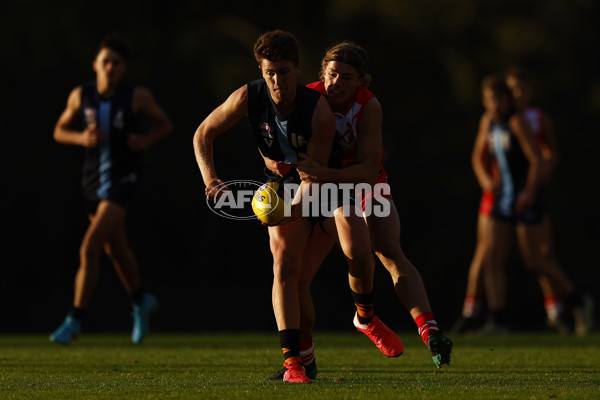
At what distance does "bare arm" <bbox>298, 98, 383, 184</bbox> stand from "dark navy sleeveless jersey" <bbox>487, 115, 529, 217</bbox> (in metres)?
5.56

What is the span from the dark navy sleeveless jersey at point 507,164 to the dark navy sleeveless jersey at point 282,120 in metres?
5.82

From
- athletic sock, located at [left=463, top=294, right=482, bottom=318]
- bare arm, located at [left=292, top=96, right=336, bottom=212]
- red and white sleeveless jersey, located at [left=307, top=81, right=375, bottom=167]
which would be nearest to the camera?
bare arm, located at [left=292, top=96, right=336, bottom=212]

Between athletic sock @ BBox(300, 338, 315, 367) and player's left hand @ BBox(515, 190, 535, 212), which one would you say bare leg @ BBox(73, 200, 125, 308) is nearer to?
athletic sock @ BBox(300, 338, 315, 367)

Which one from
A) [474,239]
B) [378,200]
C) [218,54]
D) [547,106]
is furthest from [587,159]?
[378,200]

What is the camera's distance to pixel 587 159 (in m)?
15.0

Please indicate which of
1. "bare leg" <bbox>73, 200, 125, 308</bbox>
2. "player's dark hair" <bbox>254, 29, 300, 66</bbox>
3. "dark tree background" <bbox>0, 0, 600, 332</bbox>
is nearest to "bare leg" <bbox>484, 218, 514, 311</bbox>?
"dark tree background" <bbox>0, 0, 600, 332</bbox>

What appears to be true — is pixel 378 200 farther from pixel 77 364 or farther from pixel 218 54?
pixel 218 54

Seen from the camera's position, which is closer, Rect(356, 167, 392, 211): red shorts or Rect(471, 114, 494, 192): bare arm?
Rect(356, 167, 392, 211): red shorts

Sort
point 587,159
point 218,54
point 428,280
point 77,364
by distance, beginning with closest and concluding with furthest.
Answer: point 77,364
point 428,280
point 587,159
point 218,54

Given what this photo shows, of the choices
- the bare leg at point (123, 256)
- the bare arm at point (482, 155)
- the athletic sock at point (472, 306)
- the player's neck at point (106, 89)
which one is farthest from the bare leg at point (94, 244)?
the bare arm at point (482, 155)

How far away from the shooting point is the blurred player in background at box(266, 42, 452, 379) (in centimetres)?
622

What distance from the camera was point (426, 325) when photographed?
644 centimetres

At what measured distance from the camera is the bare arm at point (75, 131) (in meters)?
9.44

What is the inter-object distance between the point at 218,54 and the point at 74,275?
479cm
